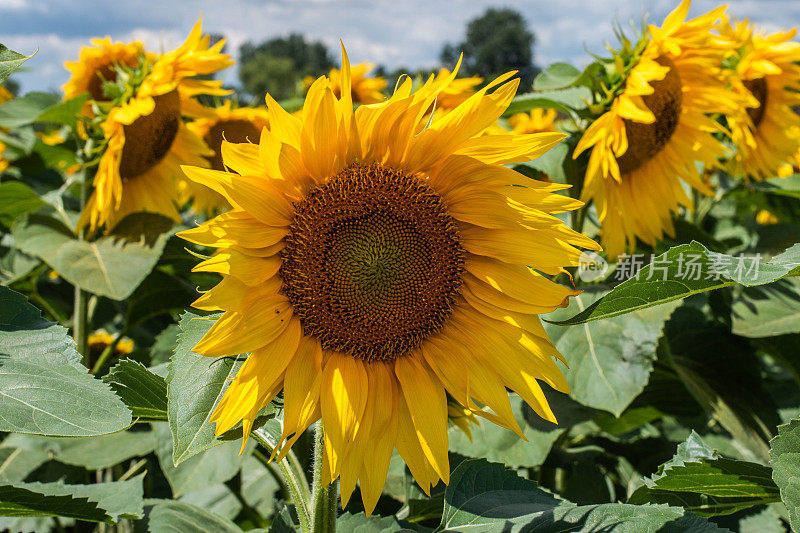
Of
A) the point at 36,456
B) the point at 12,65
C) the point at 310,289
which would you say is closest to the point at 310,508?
the point at 310,289

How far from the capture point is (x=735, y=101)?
2.47 m

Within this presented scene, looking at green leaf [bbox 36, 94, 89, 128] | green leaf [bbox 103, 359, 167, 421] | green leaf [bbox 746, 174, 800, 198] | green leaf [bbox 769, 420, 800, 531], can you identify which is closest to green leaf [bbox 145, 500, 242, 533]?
green leaf [bbox 103, 359, 167, 421]

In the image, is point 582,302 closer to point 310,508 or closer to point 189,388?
point 310,508

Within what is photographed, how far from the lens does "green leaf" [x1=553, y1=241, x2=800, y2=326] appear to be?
3.57 ft

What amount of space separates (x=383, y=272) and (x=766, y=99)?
2.57 m

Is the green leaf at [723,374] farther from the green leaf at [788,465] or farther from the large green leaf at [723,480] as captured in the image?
the green leaf at [788,465]

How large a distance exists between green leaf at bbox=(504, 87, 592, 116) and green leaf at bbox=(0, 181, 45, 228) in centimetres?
163

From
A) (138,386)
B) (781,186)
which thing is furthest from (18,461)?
(781,186)

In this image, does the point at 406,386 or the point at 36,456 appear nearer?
the point at 406,386

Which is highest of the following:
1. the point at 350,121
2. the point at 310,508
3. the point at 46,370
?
the point at 350,121

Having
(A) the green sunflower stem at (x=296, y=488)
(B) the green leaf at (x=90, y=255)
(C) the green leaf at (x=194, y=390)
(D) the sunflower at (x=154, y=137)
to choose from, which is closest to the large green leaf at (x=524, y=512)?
(A) the green sunflower stem at (x=296, y=488)

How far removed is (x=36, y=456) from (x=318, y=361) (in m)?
1.53

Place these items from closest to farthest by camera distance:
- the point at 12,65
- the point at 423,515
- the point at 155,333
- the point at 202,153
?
the point at 12,65
the point at 423,515
the point at 202,153
the point at 155,333

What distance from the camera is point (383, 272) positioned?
52.0 inches
